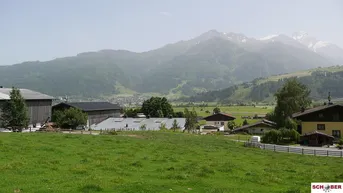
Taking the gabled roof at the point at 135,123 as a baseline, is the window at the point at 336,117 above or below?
above

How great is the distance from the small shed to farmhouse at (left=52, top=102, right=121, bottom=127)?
65.2 metres

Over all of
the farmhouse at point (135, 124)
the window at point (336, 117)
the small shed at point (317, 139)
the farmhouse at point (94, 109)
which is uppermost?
the farmhouse at point (94, 109)

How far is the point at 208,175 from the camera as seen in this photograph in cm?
2078

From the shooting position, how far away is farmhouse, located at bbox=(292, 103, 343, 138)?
7219 cm

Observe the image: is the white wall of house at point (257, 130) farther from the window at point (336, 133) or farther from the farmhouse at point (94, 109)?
the farmhouse at point (94, 109)

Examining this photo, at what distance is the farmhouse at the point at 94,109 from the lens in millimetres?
109831

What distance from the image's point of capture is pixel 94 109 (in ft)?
377

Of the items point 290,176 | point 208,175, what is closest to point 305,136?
point 290,176

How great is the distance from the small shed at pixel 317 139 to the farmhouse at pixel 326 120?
29.5ft

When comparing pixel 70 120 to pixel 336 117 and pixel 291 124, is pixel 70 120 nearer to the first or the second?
pixel 291 124

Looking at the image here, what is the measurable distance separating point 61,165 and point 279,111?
262ft

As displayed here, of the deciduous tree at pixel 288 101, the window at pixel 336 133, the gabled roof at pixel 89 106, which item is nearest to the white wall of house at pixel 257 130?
the deciduous tree at pixel 288 101

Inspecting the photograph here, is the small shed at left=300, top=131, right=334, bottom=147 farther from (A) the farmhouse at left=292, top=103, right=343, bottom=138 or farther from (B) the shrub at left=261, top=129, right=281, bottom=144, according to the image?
(A) the farmhouse at left=292, top=103, right=343, bottom=138

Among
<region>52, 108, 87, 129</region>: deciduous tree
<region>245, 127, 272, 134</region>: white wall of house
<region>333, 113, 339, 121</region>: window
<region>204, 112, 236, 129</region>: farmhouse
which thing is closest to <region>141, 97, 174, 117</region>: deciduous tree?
<region>204, 112, 236, 129</region>: farmhouse
